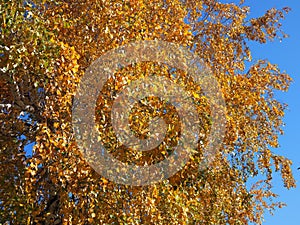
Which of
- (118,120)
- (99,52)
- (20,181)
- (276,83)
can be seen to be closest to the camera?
(118,120)

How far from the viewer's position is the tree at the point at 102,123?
8.31 m

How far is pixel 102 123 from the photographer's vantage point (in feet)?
29.9

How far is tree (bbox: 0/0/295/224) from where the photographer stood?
8.31 meters

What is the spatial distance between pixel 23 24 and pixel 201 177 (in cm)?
525

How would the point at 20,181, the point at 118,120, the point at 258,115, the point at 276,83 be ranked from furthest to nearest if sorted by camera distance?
the point at 276,83 < the point at 258,115 < the point at 20,181 < the point at 118,120

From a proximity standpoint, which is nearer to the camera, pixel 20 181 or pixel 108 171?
pixel 108 171

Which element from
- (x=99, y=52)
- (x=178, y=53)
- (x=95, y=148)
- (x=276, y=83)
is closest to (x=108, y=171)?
(x=95, y=148)

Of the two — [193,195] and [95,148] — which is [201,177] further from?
[95,148]

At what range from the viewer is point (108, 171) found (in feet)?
27.2

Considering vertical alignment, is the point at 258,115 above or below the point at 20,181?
above

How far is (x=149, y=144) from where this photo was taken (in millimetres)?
8953

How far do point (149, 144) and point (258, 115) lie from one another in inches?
252

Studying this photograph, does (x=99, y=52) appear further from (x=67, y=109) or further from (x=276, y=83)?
(x=276, y=83)

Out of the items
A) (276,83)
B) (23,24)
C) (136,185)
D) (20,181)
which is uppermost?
(276,83)
